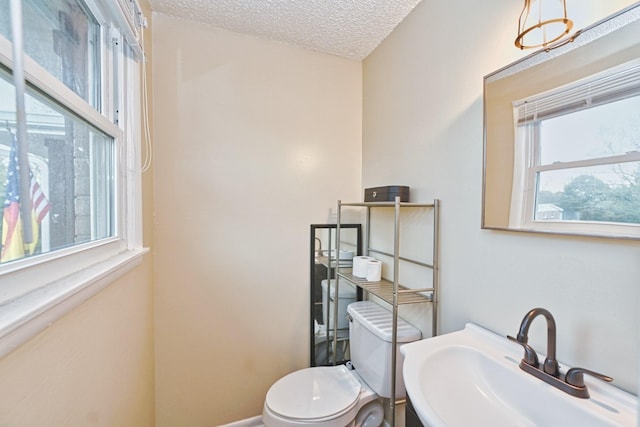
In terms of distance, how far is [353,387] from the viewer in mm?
1358

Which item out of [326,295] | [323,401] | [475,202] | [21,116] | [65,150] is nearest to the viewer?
[21,116]

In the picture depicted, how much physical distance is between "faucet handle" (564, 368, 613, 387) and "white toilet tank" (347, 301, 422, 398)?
64cm

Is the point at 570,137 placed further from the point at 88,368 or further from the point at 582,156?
the point at 88,368

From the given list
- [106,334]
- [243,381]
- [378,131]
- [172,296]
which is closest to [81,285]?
[106,334]

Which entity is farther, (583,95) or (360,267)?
(360,267)

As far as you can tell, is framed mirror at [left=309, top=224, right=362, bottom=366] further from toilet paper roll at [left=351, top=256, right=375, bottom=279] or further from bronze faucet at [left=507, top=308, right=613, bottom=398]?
bronze faucet at [left=507, top=308, right=613, bottom=398]

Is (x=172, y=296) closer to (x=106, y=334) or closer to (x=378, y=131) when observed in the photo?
(x=106, y=334)

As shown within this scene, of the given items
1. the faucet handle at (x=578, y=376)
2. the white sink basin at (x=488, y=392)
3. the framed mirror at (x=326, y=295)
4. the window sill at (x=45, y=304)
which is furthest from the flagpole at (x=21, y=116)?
the framed mirror at (x=326, y=295)

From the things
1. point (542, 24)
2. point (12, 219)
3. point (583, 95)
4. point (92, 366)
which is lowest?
point (92, 366)

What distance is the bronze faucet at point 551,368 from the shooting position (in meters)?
0.67

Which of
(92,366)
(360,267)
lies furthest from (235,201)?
(92,366)

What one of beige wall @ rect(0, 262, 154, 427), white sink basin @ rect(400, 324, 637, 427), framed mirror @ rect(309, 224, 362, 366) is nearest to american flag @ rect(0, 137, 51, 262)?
beige wall @ rect(0, 262, 154, 427)

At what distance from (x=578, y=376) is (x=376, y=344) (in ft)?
2.54

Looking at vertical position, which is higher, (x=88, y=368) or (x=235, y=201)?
(x=235, y=201)
